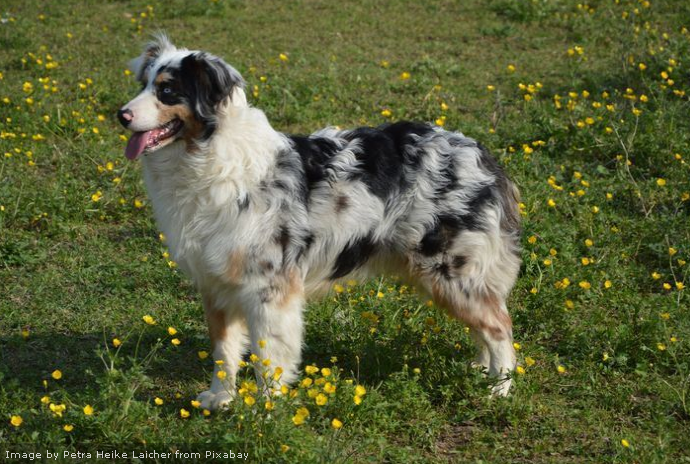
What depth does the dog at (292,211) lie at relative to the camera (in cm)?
411

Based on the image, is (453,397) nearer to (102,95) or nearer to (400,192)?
(400,192)

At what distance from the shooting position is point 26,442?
381 centimetres

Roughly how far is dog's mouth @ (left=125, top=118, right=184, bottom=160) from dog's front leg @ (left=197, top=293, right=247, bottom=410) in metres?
0.85

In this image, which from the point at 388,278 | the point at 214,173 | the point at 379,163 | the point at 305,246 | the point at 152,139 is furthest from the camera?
the point at 388,278

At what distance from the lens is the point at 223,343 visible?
4.47 m

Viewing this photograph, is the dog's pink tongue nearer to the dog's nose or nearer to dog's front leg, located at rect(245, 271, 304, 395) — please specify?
the dog's nose

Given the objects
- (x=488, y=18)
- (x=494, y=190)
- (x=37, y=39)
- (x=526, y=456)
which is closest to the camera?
(x=526, y=456)

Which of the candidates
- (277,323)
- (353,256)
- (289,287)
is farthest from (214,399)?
(353,256)

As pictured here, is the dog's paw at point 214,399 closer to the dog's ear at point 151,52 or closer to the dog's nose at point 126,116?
the dog's nose at point 126,116

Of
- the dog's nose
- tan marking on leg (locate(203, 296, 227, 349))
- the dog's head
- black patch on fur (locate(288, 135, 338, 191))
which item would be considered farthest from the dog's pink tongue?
tan marking on leg (locate(203, 296, 227, 349))

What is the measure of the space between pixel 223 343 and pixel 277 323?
1.53ft

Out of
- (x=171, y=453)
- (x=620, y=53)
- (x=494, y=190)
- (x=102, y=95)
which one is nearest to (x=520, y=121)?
(x=620, y=53)

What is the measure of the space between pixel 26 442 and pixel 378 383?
1.85 m

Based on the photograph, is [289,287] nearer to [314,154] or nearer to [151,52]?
[314,154]
